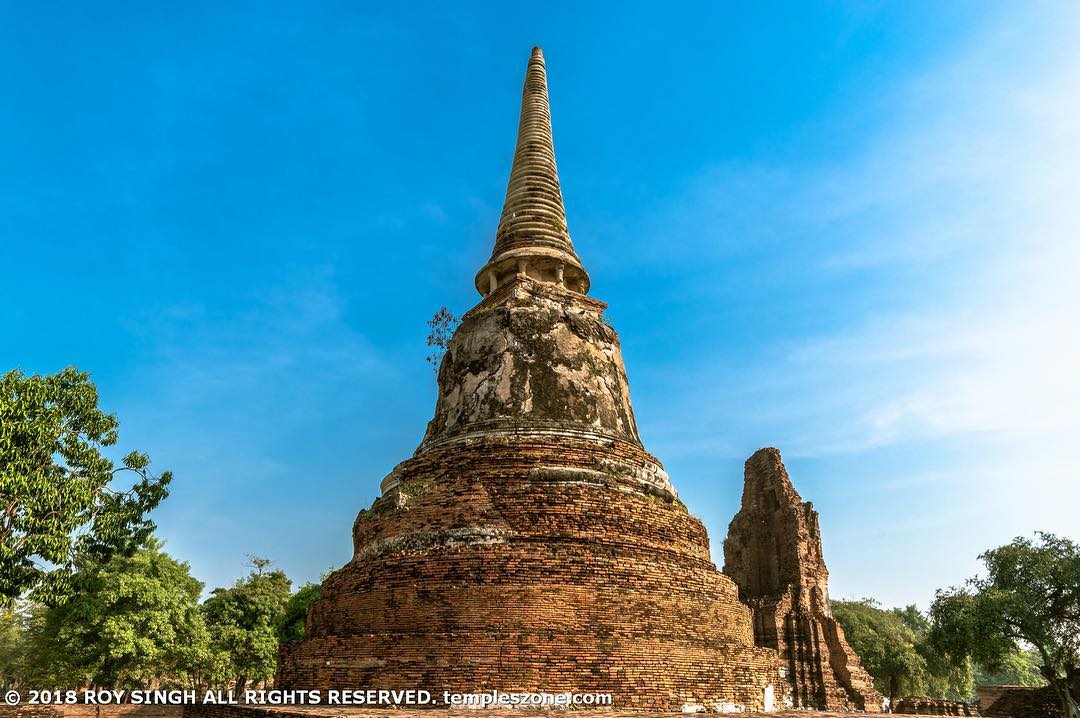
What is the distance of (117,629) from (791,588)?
20.8 meters

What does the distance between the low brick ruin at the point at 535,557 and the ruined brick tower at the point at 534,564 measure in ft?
0.09

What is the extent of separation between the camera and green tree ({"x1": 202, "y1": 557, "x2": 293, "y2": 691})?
1195 inches

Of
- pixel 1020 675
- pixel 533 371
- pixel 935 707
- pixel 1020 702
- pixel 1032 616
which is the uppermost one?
pixel 533 371

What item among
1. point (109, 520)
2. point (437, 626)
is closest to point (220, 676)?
point (109, 520)

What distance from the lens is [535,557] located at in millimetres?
11406

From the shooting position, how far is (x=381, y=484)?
611 inches

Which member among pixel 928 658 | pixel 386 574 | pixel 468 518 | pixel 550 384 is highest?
pixel 550 384

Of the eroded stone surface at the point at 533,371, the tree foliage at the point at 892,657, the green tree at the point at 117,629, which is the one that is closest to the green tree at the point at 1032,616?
the tree foliage at the point at 892,657

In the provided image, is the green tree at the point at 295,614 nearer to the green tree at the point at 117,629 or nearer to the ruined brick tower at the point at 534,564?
the green tree at the point at 117,629

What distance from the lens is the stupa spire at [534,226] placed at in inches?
737

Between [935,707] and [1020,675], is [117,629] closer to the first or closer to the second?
[935,707]

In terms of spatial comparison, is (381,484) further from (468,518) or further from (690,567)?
(690,567)

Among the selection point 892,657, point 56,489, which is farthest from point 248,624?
point 892,657

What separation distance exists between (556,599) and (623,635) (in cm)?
112
